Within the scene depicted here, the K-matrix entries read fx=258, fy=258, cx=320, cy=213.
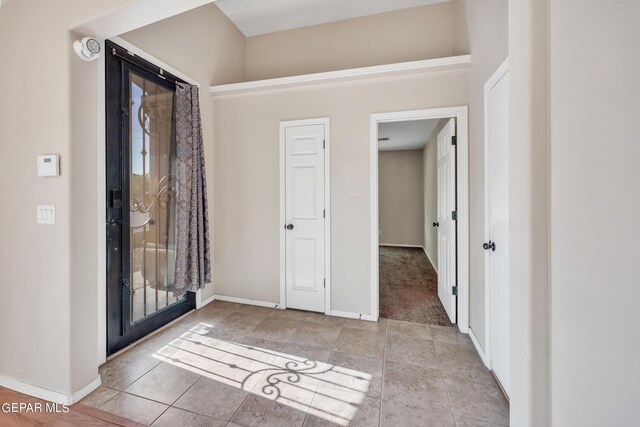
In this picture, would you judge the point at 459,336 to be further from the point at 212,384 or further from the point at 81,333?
the point at 81,333

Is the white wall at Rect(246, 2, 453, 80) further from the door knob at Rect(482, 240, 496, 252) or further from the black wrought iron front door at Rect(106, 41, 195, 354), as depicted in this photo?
the door knob at Rect(482, 240, 496, 252)

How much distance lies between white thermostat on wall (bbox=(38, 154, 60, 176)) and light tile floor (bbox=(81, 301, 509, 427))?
144cm

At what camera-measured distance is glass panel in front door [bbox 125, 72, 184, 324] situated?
2.20 meters

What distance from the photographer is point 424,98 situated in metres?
2.55

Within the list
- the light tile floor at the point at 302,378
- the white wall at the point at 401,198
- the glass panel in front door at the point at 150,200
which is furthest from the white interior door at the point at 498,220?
the white wall at the point at 401,198

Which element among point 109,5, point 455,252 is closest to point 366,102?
point 455,252

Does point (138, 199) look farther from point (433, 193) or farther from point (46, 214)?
point (433, 193)

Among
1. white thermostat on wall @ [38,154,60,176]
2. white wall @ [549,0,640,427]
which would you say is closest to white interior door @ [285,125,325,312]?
white thermostat on wall @ [38,154,60,176]

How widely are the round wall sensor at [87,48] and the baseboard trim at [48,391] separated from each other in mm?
2104

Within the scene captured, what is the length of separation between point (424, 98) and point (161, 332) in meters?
3.40

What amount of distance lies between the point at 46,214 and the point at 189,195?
110 cm

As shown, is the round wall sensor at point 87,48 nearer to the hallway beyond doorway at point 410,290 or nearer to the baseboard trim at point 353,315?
the baseboard trim at point 353,315

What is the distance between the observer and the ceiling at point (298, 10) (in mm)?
2959

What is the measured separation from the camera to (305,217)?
2914 mm
